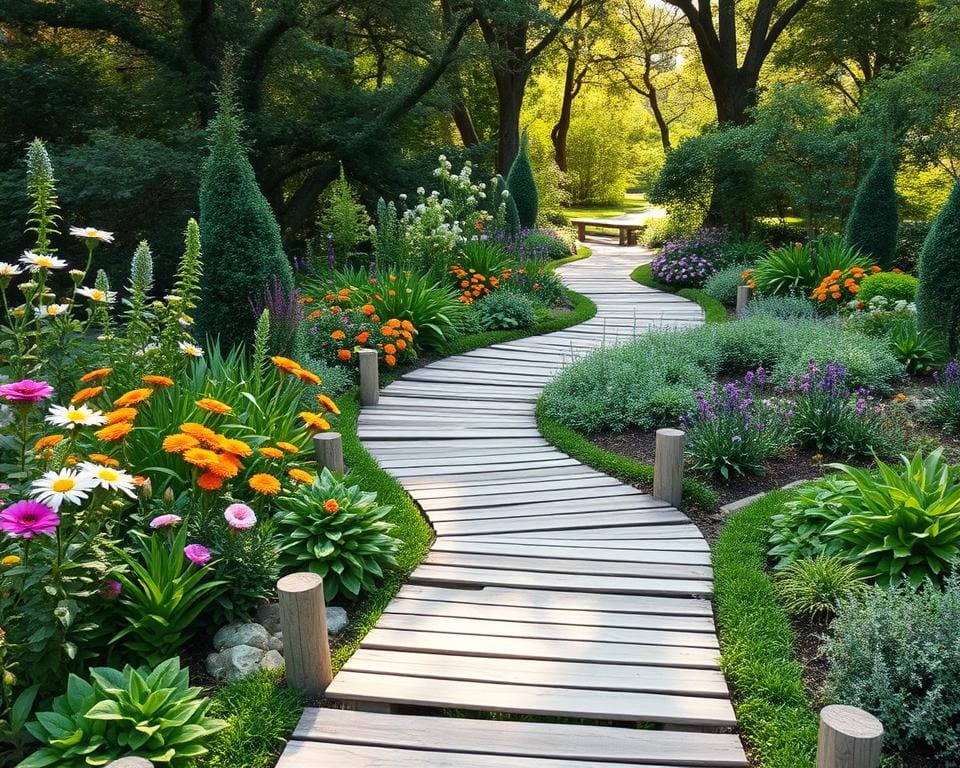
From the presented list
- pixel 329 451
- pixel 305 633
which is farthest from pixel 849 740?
pixel 329 451

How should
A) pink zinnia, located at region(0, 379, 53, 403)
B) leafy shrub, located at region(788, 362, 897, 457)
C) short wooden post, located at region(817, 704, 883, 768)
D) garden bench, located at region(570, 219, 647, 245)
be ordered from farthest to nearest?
garden bench, located at region(570, 219, 647, 245)
leafy shrub, located at region(788, 362, 897, 457)
pink zinnia, located at region(0, 379, 53, 403)
short wooden post, located at region(817, 704, 883, 768)

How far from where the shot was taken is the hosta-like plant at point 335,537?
11.4 feet

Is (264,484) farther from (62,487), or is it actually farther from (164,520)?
(62,487)

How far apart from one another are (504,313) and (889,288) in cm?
458

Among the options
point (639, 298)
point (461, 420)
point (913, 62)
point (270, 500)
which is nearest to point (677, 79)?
point (913, 62)

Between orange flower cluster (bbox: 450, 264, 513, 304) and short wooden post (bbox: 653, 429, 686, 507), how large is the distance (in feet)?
17.8

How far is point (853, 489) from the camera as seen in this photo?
12.5 feet

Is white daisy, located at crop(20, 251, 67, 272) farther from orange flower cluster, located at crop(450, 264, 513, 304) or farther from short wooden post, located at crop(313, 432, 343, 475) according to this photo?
orange flower cluster, located at crop(450, 264, 513, 304)

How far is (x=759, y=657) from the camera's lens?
9.82ft

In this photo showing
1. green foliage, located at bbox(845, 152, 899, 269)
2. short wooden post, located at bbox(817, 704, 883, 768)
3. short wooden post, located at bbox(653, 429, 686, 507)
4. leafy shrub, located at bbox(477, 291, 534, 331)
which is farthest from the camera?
green foliage, located at bbox(845, 152, 899, 269)

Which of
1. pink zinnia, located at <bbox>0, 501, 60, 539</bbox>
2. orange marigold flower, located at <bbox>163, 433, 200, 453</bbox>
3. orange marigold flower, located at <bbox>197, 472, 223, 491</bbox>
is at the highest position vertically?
orange marigold flower, located at <bbox>163, 433, 200, 453</bbox>

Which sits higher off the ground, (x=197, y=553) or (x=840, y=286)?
(x=840, y=286)

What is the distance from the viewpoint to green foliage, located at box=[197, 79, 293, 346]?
5.57 metres

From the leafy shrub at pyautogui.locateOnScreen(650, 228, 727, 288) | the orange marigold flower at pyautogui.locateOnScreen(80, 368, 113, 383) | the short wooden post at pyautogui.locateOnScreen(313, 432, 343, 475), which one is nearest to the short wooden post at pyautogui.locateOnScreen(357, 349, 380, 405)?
the short wooden post at pyautogui.locateOnScreen(313, 432, 343, 475)
